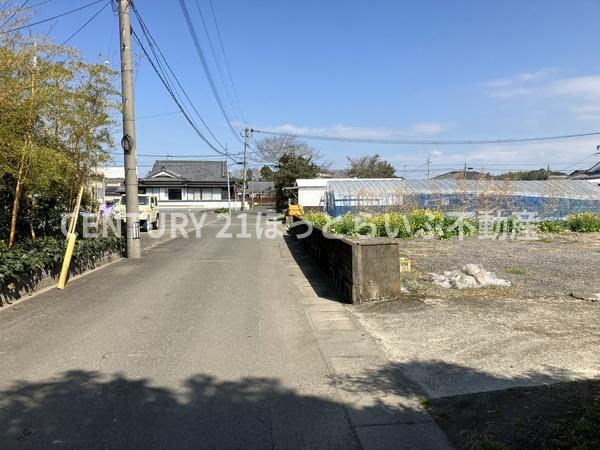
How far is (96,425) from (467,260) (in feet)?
33.2

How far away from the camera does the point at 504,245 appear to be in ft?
53.3

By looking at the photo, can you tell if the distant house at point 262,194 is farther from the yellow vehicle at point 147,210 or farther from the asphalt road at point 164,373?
the asphalt road at point 164,373

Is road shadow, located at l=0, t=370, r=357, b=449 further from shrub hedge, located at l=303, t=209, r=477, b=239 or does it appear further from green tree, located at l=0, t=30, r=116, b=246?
shrub hedge, located at l=303, t=209, r=477, b=239

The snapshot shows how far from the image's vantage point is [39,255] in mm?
9773

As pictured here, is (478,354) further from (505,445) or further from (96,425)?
(96,425)

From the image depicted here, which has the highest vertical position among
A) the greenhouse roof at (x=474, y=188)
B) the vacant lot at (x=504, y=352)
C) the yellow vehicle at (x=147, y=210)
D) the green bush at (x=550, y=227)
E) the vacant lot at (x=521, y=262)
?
the greenhouse roof at (x=474, y=188)

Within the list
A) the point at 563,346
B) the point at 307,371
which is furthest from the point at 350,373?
the point at 563,346

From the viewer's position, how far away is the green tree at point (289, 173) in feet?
167

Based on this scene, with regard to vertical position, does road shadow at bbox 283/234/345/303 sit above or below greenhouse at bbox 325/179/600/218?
below

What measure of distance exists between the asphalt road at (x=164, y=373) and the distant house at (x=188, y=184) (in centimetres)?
5152

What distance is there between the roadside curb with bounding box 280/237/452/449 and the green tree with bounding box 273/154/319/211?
140 ft

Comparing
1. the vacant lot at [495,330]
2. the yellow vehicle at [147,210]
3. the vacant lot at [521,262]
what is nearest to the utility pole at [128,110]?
the vacant lot at [521,262]

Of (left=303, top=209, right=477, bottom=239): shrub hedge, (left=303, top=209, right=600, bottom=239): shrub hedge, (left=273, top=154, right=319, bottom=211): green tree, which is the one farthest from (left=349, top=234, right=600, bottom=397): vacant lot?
(left=273, top=154, right=319, bottom=211): green tree

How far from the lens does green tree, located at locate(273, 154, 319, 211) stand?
5083 centimetres
